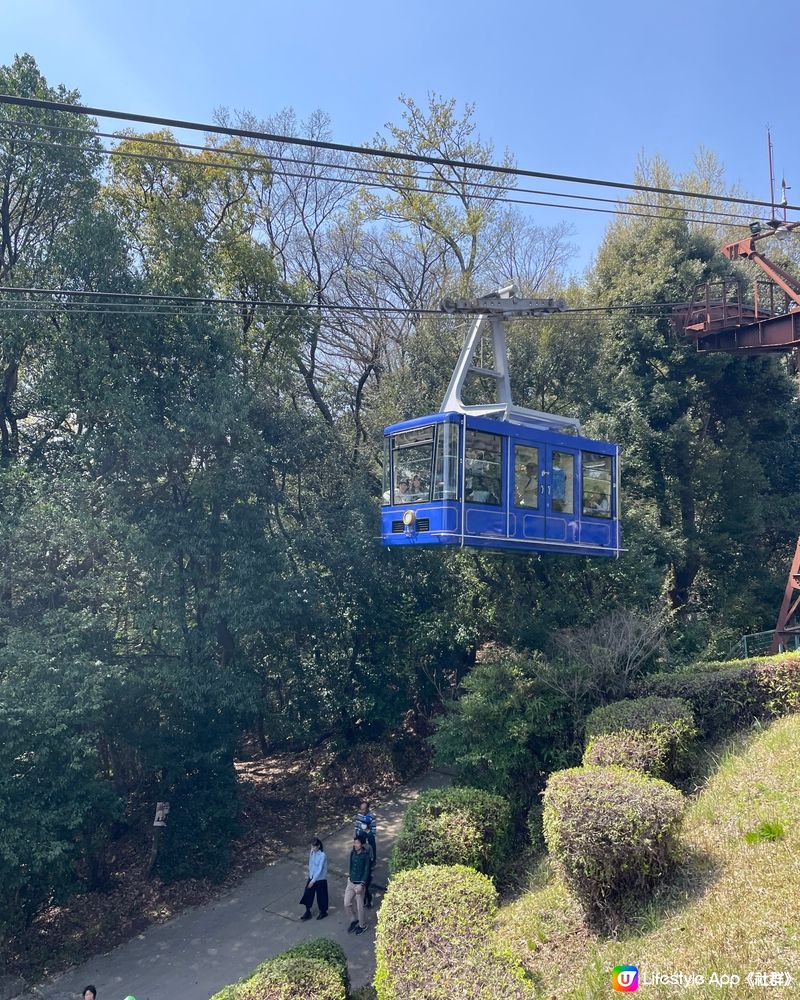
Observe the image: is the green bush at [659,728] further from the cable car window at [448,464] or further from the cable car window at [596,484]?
the cable car window at [596,484]

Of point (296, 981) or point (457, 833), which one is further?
point (457, 833)

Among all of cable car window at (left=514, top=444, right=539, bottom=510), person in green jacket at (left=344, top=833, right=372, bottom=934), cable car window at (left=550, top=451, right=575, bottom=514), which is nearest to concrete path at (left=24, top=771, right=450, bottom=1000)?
person in green jacket at (left=344, top=833, right=372, bottom=934)

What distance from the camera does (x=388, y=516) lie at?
1216 cm

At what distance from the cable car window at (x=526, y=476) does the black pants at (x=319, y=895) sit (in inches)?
274

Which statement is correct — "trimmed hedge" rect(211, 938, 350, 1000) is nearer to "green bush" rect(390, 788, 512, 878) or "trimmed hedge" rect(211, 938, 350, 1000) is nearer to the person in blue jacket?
"green bush" rect(390, 788, 512, 878)

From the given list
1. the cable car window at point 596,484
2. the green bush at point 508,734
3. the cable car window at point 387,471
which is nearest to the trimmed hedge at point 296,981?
the green bush at point 508,734

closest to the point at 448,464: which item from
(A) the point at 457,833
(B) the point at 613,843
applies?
(A) the point at 457,833

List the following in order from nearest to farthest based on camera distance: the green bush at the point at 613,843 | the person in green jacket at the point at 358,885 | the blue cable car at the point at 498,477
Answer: the green bush at the point at 613,843 < the person in green jacket at the point at 358,885 < the blue cable car at the point at 498,477

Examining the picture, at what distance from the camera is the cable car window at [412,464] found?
1143 centimetres

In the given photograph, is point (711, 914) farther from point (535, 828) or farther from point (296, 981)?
point (535, 828)

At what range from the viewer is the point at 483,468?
11.5m

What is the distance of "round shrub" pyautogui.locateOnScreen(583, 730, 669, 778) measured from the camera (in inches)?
325

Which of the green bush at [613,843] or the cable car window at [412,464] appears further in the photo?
the cable car window at [412,464]

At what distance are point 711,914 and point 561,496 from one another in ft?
26.1
